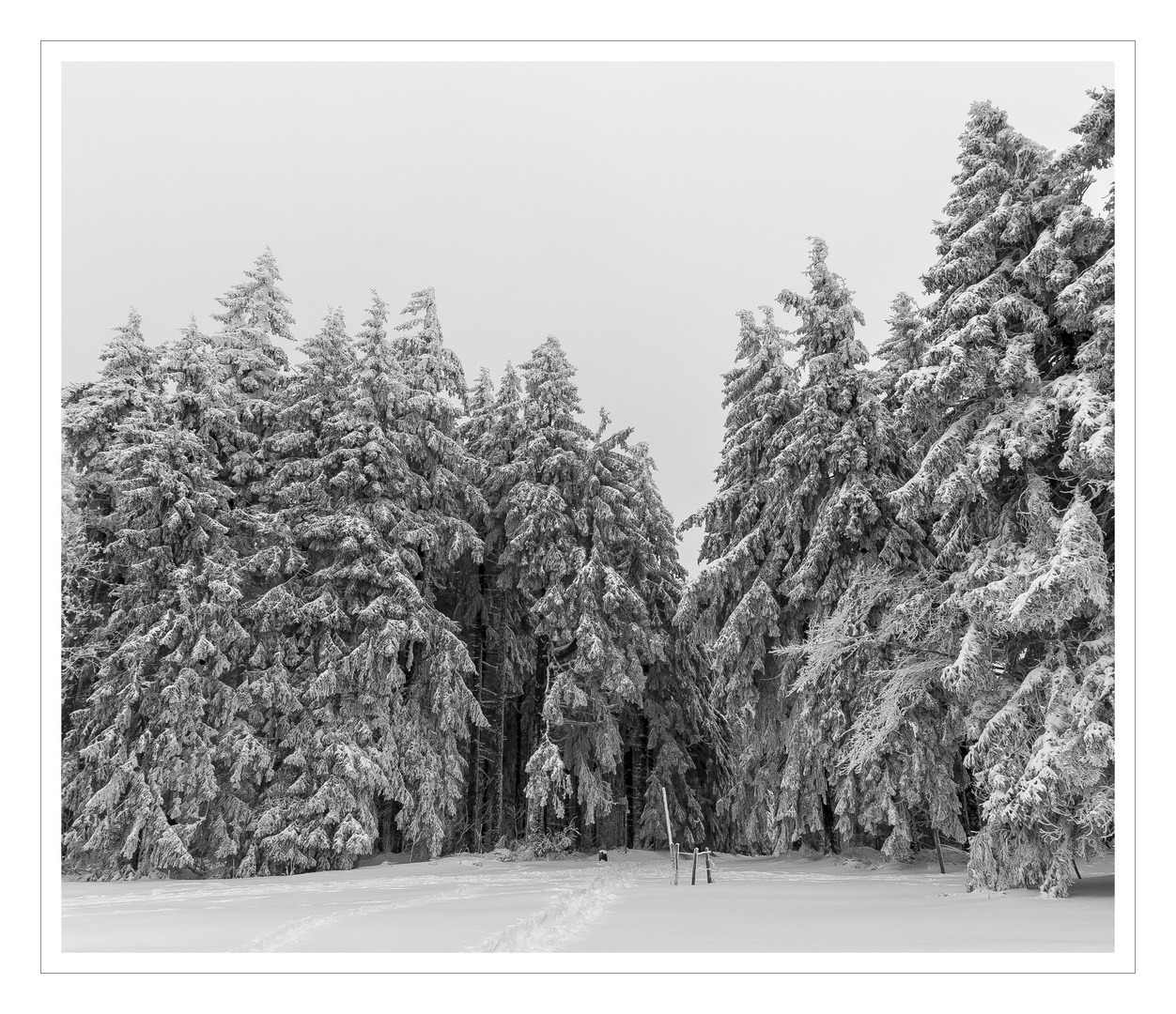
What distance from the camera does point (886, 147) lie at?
16.0 meters

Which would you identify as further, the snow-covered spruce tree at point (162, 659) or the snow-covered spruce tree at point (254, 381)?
the snow-covered spruce tree at point (254, 381)

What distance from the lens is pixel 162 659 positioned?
17.7 metres

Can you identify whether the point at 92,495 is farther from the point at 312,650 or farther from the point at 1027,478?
the point at 1027,478

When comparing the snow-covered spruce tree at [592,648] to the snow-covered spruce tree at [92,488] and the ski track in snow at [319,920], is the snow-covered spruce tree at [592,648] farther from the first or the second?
the snow-covered spruce tree at [92,488]

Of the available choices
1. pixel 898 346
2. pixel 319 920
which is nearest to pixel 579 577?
pixel 898 346

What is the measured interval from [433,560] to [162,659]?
239 inches

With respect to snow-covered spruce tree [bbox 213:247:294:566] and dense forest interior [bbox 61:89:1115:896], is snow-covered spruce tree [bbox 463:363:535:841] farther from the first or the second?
snow-covered spruce tree [bbox 213:247:294:566]

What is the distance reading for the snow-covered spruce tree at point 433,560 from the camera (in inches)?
735

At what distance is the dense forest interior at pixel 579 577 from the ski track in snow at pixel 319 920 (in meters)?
5.56

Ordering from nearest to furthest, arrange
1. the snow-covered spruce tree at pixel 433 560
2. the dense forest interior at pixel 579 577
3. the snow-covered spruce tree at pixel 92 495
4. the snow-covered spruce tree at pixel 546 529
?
the dense forest interior at pixel 579 577 → the snow-covered spruce tree at pixel 92 495 → the snow-covered spruce tree at pixel 433 560 → the snow-covered spruce tree at pixel 546 529

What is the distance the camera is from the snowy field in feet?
25.4

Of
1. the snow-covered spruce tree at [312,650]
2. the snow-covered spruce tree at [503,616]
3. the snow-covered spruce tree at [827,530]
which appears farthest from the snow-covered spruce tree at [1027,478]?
the snow-covered spruce tree at [312,650]

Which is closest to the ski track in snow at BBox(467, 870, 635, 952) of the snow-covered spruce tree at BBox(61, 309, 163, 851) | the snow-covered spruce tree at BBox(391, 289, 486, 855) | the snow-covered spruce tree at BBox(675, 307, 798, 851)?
the snow-covered spruce tree at BBox(675, 307, 798, 851)
